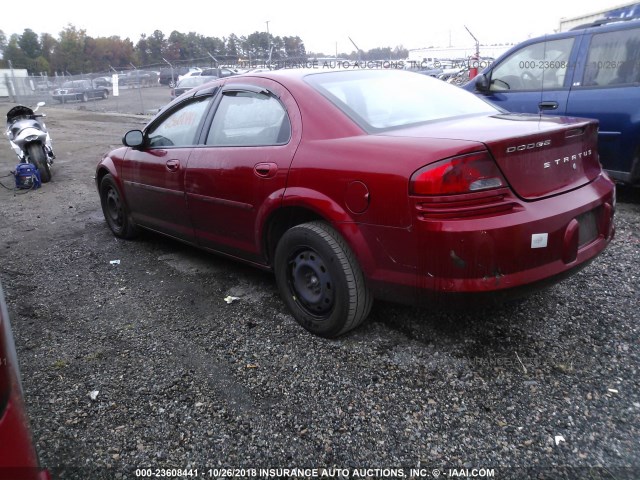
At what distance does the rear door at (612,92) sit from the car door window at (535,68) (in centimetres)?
22

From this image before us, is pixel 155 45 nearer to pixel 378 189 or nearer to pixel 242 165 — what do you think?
pixel 242 165

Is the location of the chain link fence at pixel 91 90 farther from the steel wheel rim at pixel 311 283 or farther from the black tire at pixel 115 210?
the steel wheel rim at pixel 311 283

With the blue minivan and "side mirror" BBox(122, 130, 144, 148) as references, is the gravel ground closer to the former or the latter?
"side mirror" BBox(122, 130, 144, 148)

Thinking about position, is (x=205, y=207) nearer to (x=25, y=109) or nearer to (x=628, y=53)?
(x=628, y=53)

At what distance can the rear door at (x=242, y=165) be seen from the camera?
10.5ft

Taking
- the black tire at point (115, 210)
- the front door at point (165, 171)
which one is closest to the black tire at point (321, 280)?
the front door at point (165, 171)

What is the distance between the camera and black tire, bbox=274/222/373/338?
2.82 m

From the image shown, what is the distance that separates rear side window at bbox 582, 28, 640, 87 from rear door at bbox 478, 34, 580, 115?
19 cm

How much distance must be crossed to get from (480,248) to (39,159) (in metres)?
8.22

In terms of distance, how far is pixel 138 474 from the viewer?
212 centimetres

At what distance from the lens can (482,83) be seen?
6.12 metres

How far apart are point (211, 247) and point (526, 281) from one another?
2329 mm

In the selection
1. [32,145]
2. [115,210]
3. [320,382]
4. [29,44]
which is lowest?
[320,382]

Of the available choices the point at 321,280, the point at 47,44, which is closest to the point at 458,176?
the point at 321,280
